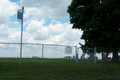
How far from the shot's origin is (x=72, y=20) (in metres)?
20.8

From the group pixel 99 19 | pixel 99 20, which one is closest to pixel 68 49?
pixel 99 20

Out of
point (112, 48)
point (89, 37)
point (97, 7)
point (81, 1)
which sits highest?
point (81, 1)

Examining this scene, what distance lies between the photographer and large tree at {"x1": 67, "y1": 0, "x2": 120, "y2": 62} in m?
17.3

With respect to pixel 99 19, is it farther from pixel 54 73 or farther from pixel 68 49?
pixel 54 73

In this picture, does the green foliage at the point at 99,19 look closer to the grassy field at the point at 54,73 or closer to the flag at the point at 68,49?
the flag at the point at 68,49

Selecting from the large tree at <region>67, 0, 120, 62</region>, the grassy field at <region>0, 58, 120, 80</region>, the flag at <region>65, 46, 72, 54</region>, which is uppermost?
the large tree at <region>67, 0, 120, 62</region>

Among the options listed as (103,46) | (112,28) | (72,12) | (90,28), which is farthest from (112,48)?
(72,12)

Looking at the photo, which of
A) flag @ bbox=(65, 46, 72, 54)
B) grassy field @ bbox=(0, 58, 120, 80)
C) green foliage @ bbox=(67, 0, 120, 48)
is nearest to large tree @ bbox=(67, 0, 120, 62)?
green foliage @ bbox=(67, 0, 120, 48)

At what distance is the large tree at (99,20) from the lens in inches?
680

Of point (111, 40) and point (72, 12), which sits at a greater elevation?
point (72, 12)

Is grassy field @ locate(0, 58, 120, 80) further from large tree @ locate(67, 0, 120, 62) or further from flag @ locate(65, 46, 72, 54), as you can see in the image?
large tree @ locate(67, 0, 120, 62)

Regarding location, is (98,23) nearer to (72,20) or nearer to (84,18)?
(84,18)

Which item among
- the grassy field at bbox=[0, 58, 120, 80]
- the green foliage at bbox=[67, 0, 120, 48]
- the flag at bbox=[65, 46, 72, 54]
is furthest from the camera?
the green foliage at bbox=[67, 0, 120, 48]

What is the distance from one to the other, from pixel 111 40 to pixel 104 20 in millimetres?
2821
